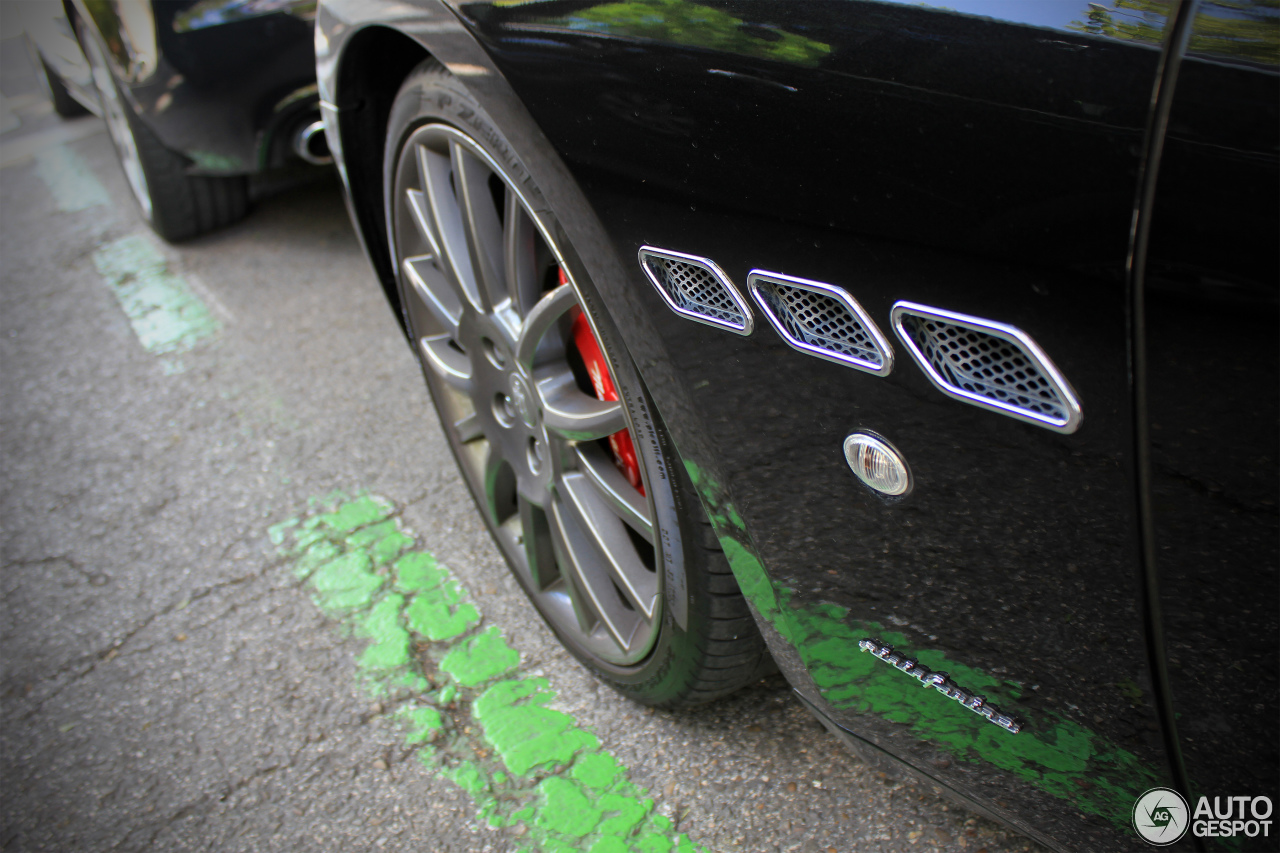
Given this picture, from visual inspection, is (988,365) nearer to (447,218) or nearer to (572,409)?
(572,409)

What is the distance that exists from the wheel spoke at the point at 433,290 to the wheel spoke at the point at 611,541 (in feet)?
1.40

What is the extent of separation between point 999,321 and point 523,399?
0.92 meters

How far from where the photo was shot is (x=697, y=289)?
0.96 meters

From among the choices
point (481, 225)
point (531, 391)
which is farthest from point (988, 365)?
point (481, 225)

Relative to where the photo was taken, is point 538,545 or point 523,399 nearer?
point 523,399

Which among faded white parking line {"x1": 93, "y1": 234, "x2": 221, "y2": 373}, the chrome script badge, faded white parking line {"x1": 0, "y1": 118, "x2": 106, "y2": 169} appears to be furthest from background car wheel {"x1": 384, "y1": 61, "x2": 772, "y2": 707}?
faded white parking line {"x1": 0, "y1": 118, "x2": 106, "y2": 169}

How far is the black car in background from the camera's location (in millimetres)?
2676

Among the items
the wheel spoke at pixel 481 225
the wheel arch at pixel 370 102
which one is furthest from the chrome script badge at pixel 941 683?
the wheel arch at pixel 370 102

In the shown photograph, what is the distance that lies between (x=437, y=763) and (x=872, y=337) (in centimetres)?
120

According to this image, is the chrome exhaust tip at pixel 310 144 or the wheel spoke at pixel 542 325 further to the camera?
the chrome exhaust tip at pixel 310 144

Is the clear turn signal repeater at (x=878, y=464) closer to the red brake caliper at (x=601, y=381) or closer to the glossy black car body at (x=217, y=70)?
the red brake caliper at (x=601, y=381)

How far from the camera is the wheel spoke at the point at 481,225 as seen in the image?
1384mm

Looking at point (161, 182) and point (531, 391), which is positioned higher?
point (531, 391)

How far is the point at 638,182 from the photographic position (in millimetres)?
991
